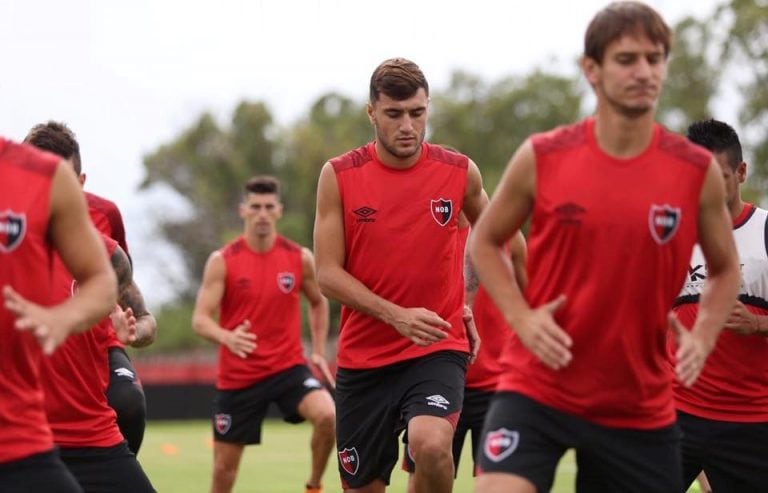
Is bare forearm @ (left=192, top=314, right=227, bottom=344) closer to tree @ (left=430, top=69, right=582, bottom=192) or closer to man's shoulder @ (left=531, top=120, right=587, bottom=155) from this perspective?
man's shoulder @ (left=531, top=120, right=587, bottom=155)

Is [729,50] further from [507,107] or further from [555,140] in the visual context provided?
[555,140]

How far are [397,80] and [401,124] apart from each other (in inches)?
10.4

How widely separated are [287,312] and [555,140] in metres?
8.62

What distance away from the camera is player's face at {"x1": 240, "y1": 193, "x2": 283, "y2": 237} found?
48.7 feet

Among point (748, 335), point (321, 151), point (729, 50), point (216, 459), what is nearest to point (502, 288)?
point (748, 335)

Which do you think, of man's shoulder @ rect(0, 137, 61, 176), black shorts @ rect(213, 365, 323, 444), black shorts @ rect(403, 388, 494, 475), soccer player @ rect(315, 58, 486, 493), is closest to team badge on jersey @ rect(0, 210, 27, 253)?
man's shoulder @ rect(0, 137, 61, 176)

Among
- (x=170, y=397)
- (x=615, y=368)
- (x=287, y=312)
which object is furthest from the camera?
(x=170, y=397)

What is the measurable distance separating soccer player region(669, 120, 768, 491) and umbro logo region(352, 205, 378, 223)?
1841mm

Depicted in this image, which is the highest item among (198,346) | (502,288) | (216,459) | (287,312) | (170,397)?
(502,288)

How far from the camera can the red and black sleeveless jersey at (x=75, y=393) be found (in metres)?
7.79

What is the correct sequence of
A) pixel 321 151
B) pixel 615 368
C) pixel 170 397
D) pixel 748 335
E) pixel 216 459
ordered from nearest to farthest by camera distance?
pixel 615 368, pixel 748 335, pixel 216 459, pixel 170 397, pixel 321 151

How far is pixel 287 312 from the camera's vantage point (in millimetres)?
14445

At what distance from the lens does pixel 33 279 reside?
220 inches

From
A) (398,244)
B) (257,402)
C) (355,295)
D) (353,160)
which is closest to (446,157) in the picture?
(353,160)
